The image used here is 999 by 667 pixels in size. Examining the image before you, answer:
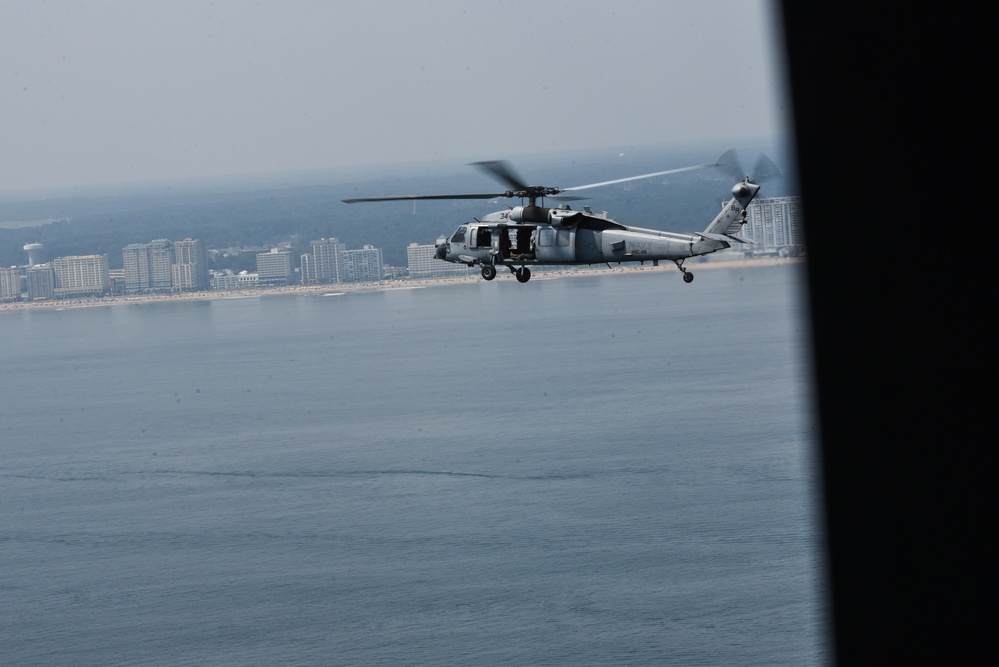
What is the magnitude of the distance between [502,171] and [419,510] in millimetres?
65300

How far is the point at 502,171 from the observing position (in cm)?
1583

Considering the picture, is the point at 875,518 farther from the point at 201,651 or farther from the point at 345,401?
the point at 345,401

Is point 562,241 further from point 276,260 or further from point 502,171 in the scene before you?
point 276,260

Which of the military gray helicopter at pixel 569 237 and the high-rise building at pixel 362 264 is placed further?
the high-rise building at pixel 362 264

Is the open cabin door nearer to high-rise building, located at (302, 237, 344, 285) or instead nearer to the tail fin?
the tail fin

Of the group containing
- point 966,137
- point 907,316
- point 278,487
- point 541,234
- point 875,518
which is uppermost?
point 541,234

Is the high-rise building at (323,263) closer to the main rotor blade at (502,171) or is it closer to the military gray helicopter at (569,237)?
the military gray helicopter at (569,237)

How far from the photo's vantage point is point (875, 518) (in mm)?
1374

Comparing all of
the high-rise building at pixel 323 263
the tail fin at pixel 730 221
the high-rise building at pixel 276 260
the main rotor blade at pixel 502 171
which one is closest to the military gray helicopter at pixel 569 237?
the tail fin at pixel 730 221

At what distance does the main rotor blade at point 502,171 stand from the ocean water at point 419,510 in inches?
1524

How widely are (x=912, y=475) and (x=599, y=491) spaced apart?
80.0 meters

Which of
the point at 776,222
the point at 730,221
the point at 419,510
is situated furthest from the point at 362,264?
the point at 730,221

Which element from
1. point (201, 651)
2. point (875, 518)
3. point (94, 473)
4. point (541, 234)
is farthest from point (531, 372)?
point (875, 518)

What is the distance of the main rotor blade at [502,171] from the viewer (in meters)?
15.0
